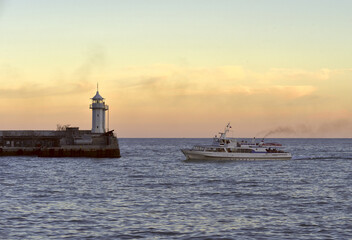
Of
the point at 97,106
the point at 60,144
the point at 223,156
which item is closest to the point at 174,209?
the point at 223,156

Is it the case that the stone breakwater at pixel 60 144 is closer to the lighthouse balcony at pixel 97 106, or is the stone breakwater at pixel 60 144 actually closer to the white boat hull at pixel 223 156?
the lighthouse balcony at pixel 97 106

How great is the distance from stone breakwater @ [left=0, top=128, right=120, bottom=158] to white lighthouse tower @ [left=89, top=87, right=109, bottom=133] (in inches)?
63.8

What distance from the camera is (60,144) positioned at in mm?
Result: 99250

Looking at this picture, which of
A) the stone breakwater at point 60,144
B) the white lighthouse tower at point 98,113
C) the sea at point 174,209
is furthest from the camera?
the white lighthouse tower at point 98,113

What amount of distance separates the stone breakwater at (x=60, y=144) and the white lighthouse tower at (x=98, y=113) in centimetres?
162

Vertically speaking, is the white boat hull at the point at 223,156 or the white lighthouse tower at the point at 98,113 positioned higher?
the white lighthouse tower at the point at 98,113

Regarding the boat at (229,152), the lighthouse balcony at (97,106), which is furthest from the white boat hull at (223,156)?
the lighthouse balcony at (97,106)

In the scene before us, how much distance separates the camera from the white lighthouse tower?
326ft

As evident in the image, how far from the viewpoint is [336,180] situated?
55656mm

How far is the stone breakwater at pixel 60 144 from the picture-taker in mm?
93688

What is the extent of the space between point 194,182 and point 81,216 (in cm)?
2352

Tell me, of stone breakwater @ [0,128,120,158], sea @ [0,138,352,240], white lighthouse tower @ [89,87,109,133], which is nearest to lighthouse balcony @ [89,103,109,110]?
white lighthouse tower @ [89,87,109,133]

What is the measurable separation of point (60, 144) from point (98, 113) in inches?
405

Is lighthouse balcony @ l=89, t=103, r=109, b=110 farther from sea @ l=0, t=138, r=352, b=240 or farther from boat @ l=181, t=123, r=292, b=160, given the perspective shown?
sea @ l=0, t=138, r=352, b=240
